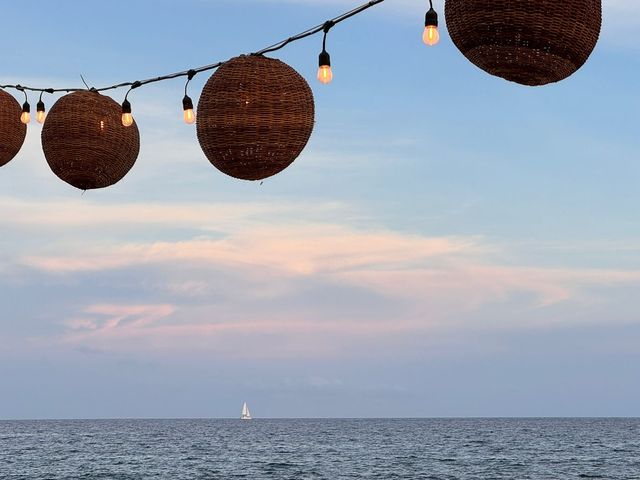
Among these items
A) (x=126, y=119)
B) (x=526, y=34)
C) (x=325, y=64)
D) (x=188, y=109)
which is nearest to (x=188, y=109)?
(x=188, y=109)

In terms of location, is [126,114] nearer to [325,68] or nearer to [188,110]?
[188,110]

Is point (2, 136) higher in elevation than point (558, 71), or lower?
higher

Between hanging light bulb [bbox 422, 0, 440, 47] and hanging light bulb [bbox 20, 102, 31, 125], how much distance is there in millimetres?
4801

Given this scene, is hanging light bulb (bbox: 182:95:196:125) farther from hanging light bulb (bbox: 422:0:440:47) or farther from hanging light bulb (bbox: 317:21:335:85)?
hanging light bulb (bbox: 422:0:440:47)

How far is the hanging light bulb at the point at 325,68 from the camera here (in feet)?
20.3

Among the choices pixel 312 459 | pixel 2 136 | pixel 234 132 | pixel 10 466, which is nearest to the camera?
pixel 234 132

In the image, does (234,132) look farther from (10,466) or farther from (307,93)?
(10,466)

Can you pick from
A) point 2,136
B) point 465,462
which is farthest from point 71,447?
point 2,136

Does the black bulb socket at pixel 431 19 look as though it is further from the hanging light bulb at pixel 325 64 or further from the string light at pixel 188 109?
the string light at pixel 188 109

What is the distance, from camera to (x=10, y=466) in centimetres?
8019

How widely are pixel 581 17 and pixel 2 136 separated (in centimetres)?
577

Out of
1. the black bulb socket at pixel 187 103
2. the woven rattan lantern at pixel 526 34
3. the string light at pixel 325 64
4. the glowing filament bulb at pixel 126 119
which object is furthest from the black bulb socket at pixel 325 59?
the glowing filament bulb at pixel 126 119

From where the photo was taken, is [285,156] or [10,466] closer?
[285,156]

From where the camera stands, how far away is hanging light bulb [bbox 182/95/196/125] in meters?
7.52
